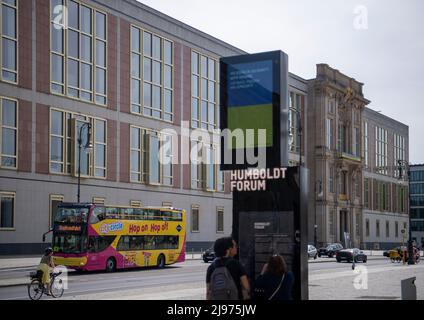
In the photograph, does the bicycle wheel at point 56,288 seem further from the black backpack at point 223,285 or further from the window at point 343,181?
the window at point 343,181

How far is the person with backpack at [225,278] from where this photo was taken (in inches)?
410

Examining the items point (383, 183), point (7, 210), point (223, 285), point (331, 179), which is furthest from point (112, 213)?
point (383, 183)

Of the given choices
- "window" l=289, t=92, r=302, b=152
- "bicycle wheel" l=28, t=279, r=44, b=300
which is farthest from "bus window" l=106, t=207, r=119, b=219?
"window" l=289, t=92, r=302, b=152

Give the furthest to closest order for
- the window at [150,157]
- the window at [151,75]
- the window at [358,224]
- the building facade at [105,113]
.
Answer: the window at [358,224], the window at [151,75], the window at [150,157], the building facade at [105,113]

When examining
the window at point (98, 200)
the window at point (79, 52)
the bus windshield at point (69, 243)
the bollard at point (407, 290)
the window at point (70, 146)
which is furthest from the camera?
the window at point (98, 200)

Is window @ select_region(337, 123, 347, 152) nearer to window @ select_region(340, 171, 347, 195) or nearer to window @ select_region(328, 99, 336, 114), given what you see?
window @ select_region(328, 99, 336, 114)

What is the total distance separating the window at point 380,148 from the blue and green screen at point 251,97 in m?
104

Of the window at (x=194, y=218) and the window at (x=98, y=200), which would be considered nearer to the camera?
the window at (x=98, y=200)

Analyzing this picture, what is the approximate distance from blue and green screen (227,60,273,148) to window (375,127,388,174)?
104001mm

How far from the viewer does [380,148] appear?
11681 centimetres

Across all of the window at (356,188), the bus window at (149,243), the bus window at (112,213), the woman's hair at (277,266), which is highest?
the window at (356,188)

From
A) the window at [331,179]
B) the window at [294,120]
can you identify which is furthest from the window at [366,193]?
the window at [294,120]

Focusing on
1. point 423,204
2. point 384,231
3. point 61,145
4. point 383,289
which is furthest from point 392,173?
point 383,289

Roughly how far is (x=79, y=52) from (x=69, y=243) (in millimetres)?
25086
